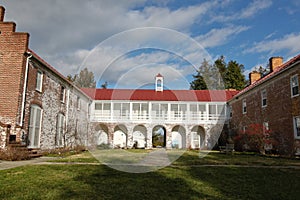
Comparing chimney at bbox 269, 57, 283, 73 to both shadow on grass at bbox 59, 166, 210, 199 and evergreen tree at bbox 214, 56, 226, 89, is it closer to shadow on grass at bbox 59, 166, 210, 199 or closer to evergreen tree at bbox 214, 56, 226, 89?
shadow on grass at bbox 59, 166, 210, 199

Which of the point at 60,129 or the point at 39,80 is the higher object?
the point at 39,80

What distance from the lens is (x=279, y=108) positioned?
1709cm

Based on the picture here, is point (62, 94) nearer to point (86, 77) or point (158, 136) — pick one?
point (86, 77)

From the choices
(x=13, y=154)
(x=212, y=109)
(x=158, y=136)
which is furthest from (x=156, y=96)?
(x=13, y=154)

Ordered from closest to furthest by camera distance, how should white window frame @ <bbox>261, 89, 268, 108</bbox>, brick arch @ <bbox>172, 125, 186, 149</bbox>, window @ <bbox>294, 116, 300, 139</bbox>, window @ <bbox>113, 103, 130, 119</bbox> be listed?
window @ <bbox>294, 116, 300, 139</bbox>
white window frame @ <bbox>261, 89, 268, 108</bbox>
window @ <bbox>113, 103, 130, 119</bbox>
brick arch @ <bbox>172, 125, 186, 149</bbox>

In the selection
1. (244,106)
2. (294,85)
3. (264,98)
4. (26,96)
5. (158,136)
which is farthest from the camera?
(158,136)

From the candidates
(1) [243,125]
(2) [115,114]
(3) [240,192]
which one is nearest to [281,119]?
(1) [243,125]

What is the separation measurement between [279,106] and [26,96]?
1649cm

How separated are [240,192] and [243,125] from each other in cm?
1983

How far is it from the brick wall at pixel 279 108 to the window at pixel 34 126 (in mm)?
15985

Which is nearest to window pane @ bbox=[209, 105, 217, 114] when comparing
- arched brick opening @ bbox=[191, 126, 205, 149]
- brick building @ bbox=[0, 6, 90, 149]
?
arched brick opening @ bbox=[191, 126, 205, 149]

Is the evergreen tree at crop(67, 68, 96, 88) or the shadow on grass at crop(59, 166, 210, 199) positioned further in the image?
the evergreen tree at crop(67, 68, 96, 88)

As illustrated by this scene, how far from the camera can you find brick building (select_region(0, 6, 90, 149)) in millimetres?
12266

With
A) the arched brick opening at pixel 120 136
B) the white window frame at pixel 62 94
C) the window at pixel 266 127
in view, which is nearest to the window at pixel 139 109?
the arched brick opening at pixel 120 136
